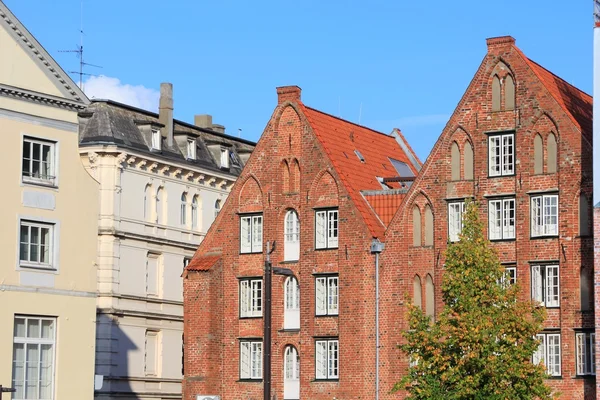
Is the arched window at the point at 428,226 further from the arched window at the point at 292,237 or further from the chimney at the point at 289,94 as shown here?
the chimney at the point at 289,94

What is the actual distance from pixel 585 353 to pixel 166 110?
32.3 meters

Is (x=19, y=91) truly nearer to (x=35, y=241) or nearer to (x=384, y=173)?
(x=35, y=241)

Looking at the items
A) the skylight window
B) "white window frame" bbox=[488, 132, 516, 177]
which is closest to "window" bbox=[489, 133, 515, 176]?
"white window frame" bbox=[488, 132, 516, 177]

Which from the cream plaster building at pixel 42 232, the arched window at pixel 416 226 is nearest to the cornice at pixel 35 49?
the cream plaster building at pixel 42 232

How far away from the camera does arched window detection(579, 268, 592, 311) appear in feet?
200

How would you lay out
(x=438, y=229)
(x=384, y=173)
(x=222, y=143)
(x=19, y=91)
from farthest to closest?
(x=222, y=143)
(x=384, y=173)
(x=438, y=229)
(x=19, y=91)

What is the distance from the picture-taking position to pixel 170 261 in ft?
274

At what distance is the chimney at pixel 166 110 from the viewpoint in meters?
84.9

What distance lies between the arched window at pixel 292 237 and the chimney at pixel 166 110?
17.4m

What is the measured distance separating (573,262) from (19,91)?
889 inches

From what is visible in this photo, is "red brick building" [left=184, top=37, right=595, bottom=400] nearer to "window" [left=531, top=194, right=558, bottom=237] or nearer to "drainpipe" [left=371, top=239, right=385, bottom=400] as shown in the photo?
"window" [left=531, top=194, right=558, bottom=237]

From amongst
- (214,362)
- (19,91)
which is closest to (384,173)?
(214,362)

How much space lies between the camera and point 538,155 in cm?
6325

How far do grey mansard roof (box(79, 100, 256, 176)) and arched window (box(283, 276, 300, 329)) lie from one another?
14929 mm
